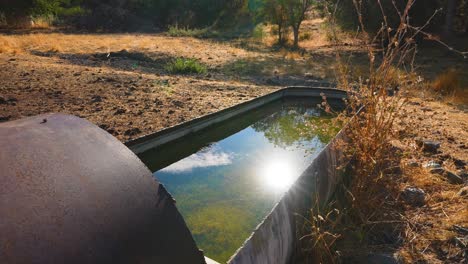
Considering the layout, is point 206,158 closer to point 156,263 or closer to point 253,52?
point 156,263

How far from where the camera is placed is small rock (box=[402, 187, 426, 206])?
338 centimetres

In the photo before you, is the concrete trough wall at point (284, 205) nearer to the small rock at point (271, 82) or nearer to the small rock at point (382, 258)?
the small rock at point (382, 258)

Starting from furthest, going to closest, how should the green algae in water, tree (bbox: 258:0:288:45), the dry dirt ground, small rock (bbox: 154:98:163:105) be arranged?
tree (bbox: 258:0:288:45) < small rock (bbox: 154:98:163:105) < the dry dirt ground < the green algae in water

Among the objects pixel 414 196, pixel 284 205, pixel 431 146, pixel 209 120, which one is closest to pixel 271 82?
pixel 209 120

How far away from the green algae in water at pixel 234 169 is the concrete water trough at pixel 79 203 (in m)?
1.26

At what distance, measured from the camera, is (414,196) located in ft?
11.1

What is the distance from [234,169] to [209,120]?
0.91m

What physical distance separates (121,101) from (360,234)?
14.3 feet

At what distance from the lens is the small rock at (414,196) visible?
11.1 feet

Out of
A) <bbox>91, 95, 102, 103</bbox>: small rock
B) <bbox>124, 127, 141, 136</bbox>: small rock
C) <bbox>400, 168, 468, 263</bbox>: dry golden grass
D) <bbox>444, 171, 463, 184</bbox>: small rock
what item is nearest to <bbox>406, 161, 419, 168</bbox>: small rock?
<bbox>400, 168, 468, 263</bbox>: dry golden grass

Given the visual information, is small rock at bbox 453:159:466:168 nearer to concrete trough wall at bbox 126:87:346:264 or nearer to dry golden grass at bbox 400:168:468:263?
dry golden grass at bbox 400:168:468:263

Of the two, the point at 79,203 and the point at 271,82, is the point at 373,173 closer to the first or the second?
the point at 79,203

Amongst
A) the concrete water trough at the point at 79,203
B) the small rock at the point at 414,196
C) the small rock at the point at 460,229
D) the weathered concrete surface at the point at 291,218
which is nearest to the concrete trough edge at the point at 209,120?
the weathered concrete surface at the point at 291,218

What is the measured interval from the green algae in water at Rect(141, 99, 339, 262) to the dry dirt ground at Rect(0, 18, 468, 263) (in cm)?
78
